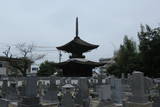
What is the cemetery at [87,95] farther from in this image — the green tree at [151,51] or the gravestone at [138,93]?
the green tree at [151,51]

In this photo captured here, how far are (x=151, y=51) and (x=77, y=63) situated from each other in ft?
40.5

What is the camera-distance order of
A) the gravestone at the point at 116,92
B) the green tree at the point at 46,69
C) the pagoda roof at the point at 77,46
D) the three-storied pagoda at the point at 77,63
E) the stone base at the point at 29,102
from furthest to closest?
the green tree at the point at 46,69, the pagoda roof at the point at 77,46, the three-storied pagoda at the point at 77,63, the gravestone at the point at 116,92, the stone base at the point at 29,102

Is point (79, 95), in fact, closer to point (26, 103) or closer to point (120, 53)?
point (26, 103)

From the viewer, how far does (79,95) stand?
11.5 metres

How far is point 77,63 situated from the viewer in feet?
98.4

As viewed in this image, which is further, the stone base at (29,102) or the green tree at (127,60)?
the green tree at (127,60)

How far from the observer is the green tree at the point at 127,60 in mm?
41688

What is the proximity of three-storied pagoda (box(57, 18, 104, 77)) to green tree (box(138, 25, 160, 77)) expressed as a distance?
25.7 ft

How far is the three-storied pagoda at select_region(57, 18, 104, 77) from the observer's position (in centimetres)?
3045

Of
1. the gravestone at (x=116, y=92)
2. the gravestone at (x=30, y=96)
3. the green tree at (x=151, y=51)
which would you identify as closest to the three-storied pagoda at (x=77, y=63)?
the green tree at (x=151, y=51)

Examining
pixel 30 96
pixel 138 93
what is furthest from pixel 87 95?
pixel 138 93

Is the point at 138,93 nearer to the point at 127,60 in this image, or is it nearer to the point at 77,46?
the point at 77,46

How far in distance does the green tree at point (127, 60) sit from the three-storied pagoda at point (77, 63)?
10.5 meters

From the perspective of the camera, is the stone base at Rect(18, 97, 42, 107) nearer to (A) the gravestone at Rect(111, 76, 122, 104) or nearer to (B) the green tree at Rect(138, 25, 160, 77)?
(A) the gravestone at Rect(111, 76, 122, 104)
